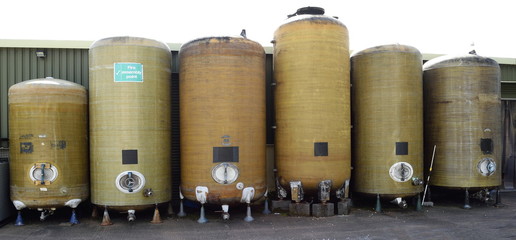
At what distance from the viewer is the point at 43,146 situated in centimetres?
992

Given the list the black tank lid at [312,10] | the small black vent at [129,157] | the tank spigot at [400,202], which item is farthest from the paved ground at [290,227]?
the black tank lid at [312,10]

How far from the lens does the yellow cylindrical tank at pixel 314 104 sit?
35.4ft

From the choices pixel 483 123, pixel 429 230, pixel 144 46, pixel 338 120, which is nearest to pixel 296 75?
pixel 338 120

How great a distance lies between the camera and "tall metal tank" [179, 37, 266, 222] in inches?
398

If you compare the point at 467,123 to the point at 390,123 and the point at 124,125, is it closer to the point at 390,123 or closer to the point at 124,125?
the point at 390,123

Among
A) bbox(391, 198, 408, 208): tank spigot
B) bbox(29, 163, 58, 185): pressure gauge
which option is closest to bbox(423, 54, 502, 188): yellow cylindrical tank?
bbox(391, 198, 408, 208): tank spigot

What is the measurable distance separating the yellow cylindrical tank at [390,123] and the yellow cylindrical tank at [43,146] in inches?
322

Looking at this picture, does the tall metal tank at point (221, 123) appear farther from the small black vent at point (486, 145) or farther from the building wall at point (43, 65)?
the small black vent at point (486, 145)

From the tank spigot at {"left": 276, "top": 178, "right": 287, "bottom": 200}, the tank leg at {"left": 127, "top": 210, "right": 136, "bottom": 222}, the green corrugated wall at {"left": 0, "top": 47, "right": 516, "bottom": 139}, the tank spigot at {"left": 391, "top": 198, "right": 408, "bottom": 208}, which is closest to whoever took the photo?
the tank leg at {"left": 127, "top": 210, "right": 136, "bottom": 222}

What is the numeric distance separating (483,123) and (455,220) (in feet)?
11.5

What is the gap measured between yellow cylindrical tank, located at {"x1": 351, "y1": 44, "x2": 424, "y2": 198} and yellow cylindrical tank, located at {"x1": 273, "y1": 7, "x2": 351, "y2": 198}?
0.86m

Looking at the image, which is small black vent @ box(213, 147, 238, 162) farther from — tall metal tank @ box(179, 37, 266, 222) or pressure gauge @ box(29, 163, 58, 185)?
pressure gauge @ box(29, 163, 58, 185)

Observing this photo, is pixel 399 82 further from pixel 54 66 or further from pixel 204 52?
pixel 54 66

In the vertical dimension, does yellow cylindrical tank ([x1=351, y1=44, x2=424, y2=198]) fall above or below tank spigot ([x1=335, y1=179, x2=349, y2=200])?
above
